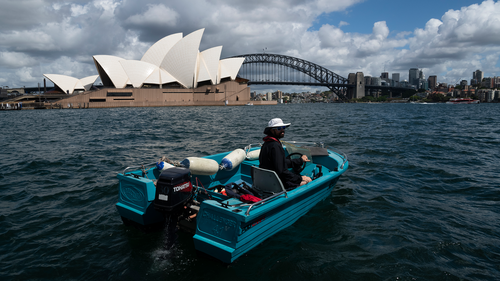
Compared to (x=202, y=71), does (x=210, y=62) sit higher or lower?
higher

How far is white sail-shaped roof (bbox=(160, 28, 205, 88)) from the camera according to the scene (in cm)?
6000

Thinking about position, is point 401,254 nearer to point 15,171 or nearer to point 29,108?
point 15,171

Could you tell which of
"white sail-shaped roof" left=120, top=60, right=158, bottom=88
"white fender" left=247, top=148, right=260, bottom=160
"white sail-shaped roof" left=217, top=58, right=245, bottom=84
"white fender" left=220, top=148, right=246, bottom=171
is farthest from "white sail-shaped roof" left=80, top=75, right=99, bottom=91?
"white fender" left=220, top=148, right=246, bottom=171

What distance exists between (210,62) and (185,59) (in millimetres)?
7636

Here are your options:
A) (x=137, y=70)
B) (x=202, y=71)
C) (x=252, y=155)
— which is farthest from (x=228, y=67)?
(x=252, y=155)

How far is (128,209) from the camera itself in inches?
172

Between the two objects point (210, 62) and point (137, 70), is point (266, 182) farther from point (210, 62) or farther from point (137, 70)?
point (137, 70)

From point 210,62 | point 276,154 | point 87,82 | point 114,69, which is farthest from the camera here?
point 87,82

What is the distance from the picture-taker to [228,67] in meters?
79.2

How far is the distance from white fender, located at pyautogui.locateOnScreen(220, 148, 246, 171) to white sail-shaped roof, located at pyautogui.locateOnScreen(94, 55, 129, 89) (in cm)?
6849

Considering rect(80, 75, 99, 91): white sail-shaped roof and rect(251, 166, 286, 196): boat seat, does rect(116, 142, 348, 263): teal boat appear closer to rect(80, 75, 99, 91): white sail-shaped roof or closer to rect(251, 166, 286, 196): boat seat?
rect(251, 166, 286, 196): boat seat

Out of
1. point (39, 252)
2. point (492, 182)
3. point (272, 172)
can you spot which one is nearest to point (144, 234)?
point (39, 252)

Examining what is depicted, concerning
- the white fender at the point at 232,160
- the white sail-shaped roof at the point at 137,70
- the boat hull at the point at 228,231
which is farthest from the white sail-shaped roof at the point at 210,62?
the boat hull at the point at 228,231

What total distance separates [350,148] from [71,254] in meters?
11.0
